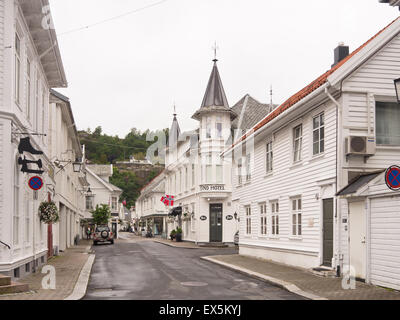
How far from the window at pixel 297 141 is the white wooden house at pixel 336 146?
0.04 metres

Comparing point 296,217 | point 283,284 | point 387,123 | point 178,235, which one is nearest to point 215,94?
point 178,235

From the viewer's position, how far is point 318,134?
16.6 metres

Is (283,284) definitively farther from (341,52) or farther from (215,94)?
(215,94)

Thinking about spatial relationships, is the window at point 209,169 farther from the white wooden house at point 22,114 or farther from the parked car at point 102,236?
the white wooden house at point 22,114

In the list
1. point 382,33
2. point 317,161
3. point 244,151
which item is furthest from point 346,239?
point 244,151

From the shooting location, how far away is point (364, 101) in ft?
48.8

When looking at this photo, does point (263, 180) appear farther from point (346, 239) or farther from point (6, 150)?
point (6, 150)

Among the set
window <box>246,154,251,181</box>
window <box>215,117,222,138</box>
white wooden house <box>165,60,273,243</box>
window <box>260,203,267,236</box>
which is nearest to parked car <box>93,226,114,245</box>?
white wooden house <box>165,60,273,243</box>

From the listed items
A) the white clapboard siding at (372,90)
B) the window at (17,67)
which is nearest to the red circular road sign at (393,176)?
the white clapboard siding at (372,90)

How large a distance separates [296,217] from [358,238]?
4.70m

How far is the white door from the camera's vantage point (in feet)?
43.7

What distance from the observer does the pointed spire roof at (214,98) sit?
38.0 m

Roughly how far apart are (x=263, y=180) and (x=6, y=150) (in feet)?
41.0

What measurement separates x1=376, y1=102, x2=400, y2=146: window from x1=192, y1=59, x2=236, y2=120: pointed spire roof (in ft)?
75.9
